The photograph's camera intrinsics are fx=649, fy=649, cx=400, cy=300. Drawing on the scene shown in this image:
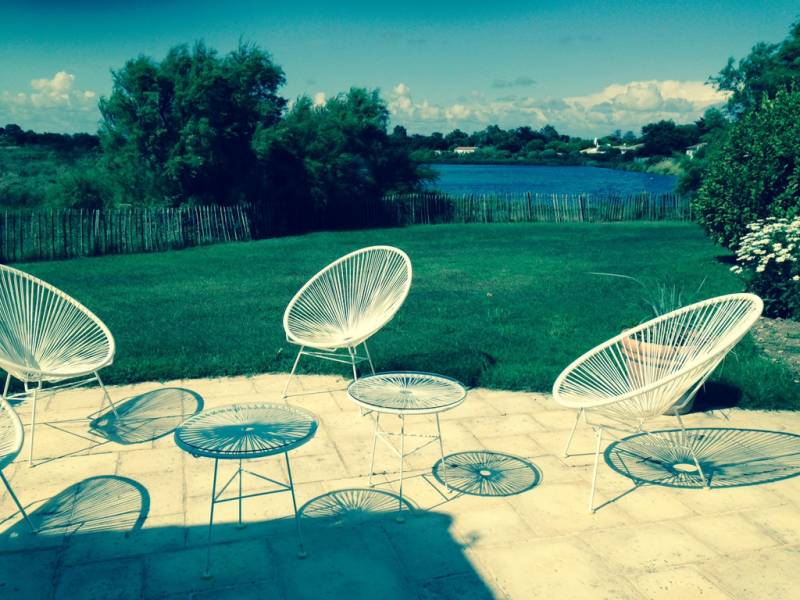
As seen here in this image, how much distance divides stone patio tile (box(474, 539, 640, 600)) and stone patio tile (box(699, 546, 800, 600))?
1.31ft

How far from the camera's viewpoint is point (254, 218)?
54.9ft

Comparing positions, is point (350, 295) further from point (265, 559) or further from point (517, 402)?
point (265, 559)

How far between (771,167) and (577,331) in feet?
13.3

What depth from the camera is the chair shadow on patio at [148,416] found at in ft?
13.0

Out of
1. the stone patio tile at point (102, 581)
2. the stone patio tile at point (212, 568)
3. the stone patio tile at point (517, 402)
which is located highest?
the stone patio tile at point (102, 581)

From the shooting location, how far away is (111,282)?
985 cm

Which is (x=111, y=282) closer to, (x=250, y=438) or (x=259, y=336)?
(x=259, y=336)

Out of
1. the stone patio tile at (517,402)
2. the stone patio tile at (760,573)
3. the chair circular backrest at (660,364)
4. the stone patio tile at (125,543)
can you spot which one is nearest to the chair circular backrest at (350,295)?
the stone patio tile at (517,402)

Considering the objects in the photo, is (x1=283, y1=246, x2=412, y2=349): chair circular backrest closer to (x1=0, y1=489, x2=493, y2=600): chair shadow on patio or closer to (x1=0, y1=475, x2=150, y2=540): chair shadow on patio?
(x1=0, y1=475, x2=150, y2=540): chair shadow on patio

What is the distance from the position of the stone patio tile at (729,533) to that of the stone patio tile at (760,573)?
2.1 inches

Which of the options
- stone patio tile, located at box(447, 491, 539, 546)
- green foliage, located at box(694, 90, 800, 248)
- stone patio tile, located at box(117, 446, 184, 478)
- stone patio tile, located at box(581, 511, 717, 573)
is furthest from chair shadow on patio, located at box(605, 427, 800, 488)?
green foliage, located at box(694, 90, 800, 248)

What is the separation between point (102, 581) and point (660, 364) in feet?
10.5

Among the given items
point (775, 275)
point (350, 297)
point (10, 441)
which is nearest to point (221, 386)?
point (350, 297)

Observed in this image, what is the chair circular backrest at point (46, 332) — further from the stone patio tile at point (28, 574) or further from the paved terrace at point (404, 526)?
the stone patio tile at point (28, 574)
